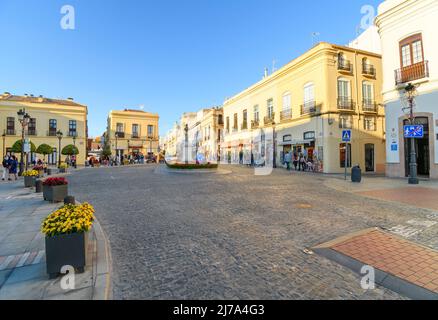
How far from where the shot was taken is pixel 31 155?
35438 millimetres

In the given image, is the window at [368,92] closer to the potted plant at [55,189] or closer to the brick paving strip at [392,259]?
the brick paving strip at [392,259]

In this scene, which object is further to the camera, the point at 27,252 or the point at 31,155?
the point at 31,155

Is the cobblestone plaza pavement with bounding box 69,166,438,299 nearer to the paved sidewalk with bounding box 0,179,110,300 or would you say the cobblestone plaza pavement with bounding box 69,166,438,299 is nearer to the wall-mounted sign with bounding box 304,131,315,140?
the paved sidewalk with bounding box 0,179,110,300

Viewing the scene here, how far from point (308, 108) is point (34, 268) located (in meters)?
22.1

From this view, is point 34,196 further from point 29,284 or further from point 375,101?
point 375,101

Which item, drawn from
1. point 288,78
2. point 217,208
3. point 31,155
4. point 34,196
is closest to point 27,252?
point 217,208

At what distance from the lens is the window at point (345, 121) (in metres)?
19.9

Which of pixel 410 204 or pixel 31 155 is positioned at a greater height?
pixel 31 155

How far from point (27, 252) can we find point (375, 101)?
2583 cm

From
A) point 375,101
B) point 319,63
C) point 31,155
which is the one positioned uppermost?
point 319,63

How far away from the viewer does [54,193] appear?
7.88 m

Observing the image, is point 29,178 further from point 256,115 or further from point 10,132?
point 10,132

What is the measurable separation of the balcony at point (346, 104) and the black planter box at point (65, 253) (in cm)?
2140

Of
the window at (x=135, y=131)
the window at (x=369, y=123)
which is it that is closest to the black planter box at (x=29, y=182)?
the window at (x=369, y=123)
